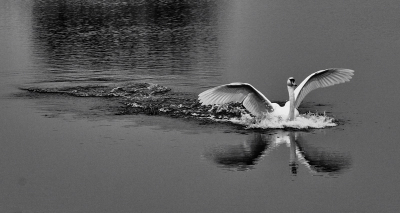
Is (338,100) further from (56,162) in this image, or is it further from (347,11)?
(347,11)

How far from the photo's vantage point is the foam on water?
1750 cm

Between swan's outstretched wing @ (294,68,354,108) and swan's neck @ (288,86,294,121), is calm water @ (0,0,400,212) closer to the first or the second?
swan's neck @ (288,86,294,121)

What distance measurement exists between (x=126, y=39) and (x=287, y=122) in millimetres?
19737

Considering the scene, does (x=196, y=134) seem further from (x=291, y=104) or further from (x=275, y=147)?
(x=291, y=104)

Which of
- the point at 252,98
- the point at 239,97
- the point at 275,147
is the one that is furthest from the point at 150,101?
the point at 275,147

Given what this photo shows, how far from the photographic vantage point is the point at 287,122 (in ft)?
57.7

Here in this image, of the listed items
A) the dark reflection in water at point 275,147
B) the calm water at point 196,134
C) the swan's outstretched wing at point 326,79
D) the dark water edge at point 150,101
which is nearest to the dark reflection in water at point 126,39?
the calm water at point 196,134

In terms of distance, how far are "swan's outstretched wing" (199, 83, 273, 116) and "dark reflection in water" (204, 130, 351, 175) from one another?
127cm

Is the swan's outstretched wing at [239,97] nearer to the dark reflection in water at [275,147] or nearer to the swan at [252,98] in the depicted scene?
the swan at [252,98]

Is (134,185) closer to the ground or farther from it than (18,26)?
closer to the ground

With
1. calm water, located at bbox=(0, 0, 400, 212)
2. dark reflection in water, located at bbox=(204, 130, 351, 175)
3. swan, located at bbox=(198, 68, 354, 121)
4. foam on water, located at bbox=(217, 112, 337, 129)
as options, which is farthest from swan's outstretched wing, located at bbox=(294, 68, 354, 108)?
dark reflection in water, located at bbox=(204, 130, 351, 175)

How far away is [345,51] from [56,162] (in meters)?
17.4

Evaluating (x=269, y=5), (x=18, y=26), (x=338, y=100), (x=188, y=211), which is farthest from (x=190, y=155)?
(x=269, y=5)

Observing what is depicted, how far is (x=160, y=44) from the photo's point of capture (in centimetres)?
3397
